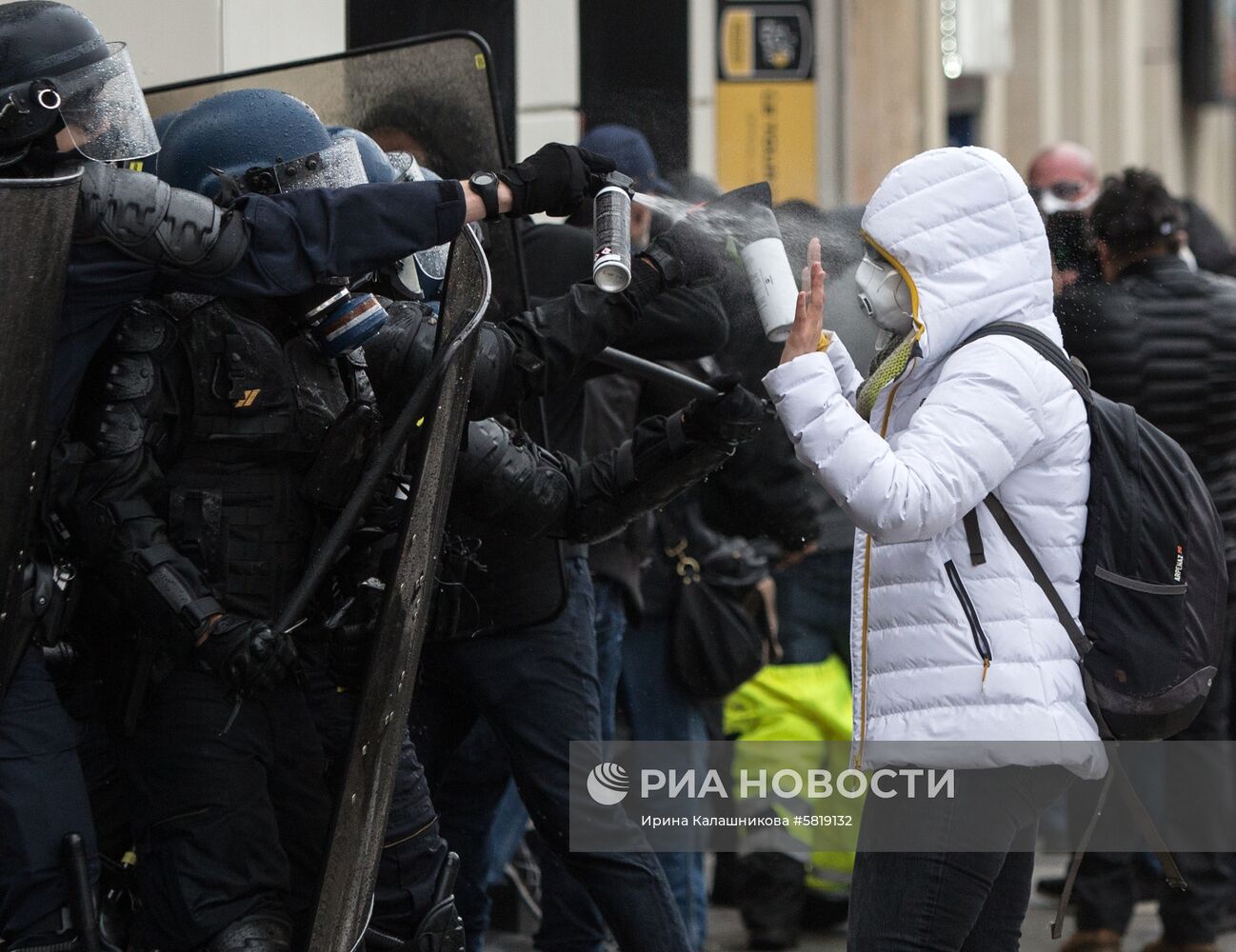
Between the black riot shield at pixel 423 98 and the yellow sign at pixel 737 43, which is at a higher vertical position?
the yellow sign at pixel 737 43

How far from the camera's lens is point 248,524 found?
3.20 m

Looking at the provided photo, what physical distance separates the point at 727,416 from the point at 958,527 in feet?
2.68

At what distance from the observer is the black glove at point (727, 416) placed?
3773mm

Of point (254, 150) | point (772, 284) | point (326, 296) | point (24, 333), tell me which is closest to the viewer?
point (24, 333)

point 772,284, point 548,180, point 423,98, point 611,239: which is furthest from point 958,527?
point 423,98

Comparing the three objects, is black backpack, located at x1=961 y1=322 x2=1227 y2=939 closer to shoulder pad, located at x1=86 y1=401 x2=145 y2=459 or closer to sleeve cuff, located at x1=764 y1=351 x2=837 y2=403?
sleeve cuff, located at x1=764 y1=351 x2=837 y2=403

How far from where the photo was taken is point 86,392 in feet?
10.1

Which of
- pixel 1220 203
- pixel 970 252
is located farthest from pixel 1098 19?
pixel 970 252

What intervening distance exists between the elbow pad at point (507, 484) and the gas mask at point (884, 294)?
2.44 ft

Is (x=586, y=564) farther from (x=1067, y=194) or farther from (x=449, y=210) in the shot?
(x=1067, y=194)

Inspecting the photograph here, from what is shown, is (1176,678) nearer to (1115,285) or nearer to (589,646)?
(589,646)

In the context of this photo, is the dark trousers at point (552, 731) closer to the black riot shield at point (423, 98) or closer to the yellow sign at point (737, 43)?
the black riot shield at point (423, 98)

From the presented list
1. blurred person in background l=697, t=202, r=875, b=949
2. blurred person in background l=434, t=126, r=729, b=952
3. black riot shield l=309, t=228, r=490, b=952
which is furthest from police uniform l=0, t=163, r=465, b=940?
blurred person in background l=697, t=202, r=875, b=949

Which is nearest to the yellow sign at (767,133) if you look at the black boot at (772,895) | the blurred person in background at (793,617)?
the blurred person in background at (793,617)
